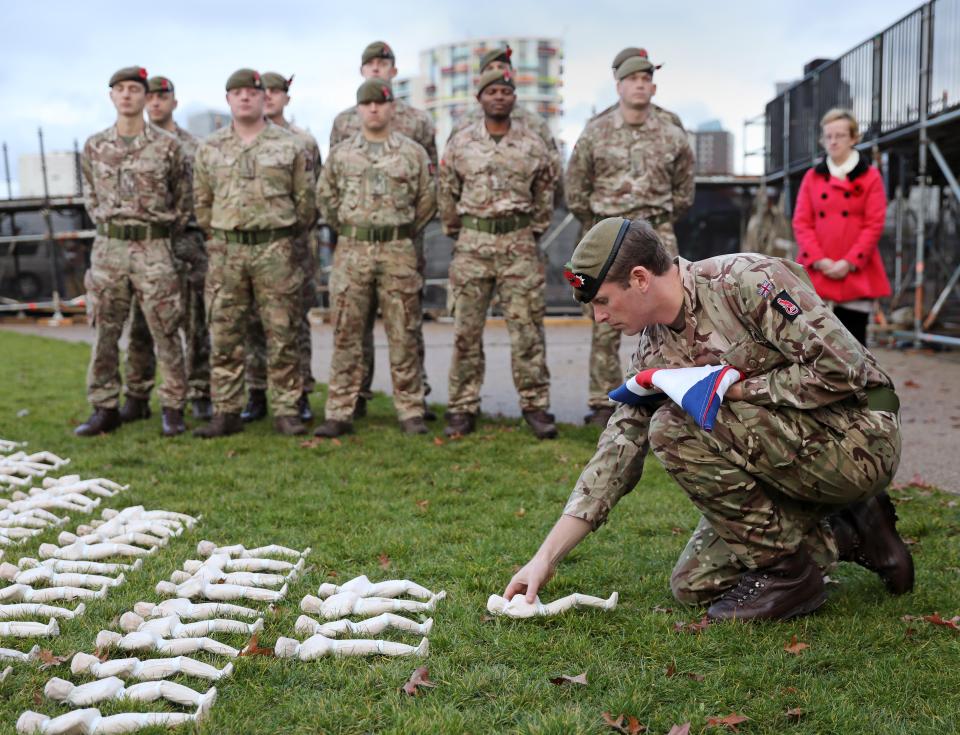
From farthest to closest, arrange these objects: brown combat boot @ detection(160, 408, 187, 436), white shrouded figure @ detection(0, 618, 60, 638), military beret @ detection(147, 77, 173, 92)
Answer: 1. military beret @ detection(147, 77, 173, 92)
2. brown combat boot @ detection(160, 408, 187, 436)
3. white shrouded figure @ detection(0, 618, 60, 638)

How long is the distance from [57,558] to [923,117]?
1125cm

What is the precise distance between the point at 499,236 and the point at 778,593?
427 centimetres

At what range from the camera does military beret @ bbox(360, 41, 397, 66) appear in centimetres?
844

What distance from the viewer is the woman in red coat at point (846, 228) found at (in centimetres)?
730

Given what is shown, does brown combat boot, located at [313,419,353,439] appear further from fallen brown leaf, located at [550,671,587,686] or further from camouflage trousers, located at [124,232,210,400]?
fallen brown leaf, located at [550,671,587,686]

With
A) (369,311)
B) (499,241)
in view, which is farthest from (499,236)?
(369,311)

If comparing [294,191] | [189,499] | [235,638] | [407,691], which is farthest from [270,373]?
[407,691]

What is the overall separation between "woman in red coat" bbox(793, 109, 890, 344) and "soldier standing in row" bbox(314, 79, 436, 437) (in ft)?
9.94

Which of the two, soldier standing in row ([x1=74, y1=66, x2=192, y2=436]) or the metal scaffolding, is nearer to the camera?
soldier standing in row ([x1=74, y1=66, x2=192, y2=436])

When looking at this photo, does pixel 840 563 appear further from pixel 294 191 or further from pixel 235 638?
pixel 294 191

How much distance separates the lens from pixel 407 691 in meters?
3.10

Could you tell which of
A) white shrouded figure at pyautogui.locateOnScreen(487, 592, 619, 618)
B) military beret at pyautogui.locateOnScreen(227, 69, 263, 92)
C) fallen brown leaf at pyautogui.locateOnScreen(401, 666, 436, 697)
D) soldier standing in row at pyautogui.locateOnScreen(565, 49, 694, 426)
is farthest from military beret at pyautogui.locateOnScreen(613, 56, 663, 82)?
fallen brown leaf at pyautogui.locateOnScreen(401, 666, 436, 697)

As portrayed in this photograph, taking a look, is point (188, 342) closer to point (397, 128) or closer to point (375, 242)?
point (375, 242)

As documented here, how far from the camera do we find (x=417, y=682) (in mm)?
3145
